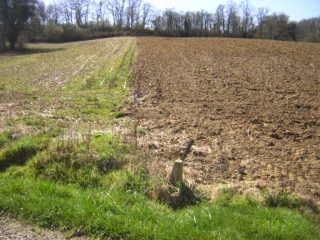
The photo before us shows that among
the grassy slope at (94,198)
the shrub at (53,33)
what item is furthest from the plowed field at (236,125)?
the shrub at (53,33)

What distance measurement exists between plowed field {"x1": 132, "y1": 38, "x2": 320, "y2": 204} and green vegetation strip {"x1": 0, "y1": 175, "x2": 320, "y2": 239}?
0.92m

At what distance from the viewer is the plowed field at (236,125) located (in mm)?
6043

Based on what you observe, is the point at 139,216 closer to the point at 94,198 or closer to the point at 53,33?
the point at 94,198

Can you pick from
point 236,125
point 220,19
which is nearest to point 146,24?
point 220,19

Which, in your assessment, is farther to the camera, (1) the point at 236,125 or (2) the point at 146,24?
(2) the point at 146,24

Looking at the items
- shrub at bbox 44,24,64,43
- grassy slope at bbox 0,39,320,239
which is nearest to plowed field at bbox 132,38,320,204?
grassy slope at bbox 0,39,320,239

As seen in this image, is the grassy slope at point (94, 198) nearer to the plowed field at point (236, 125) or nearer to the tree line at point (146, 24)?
the plowed field at point (236, 125)

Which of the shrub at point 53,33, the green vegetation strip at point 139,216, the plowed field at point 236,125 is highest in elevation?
the shrub at point 53,33

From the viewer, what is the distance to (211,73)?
1844 cm

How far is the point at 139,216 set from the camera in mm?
4332

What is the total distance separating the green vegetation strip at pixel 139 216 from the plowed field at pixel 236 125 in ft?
3.01

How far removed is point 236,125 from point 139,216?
218 inches

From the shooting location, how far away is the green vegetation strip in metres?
3.99

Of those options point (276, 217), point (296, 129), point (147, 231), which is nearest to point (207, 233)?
point (147, 231)
